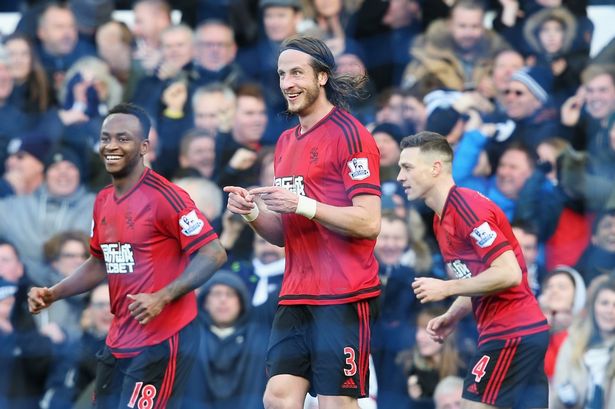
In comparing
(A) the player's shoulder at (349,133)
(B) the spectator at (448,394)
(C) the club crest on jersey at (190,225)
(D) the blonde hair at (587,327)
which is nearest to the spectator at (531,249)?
(D) the blonde hair at (587,327)

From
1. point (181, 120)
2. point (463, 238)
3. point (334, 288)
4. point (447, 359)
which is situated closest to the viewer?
point (334, 288)

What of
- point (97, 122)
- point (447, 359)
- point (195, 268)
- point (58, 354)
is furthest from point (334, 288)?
point (97, 122)

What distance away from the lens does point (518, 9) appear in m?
6.54

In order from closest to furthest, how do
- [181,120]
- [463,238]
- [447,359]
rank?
[463,238], [447,359], [181,120]

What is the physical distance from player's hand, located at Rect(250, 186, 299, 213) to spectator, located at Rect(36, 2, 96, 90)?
9.28 ft

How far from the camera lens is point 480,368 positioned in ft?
15.3

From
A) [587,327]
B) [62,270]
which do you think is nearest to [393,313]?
[587,327]

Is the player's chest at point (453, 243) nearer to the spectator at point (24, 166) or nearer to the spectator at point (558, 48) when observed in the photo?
the spectator at point (558, 48)

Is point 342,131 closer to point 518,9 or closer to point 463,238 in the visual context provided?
point 463,238

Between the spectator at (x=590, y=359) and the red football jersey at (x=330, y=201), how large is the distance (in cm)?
174

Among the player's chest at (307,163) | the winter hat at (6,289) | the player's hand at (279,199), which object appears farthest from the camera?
the winter hat at (6,289)

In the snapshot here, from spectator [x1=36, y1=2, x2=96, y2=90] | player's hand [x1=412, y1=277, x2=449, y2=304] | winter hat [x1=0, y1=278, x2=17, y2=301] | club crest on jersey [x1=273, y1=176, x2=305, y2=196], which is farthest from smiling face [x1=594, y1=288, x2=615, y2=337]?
spectator [x1=36, y1=2, x2=96, y2=90]

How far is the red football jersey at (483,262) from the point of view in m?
4.64

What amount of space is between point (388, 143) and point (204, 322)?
1276 millimetres
